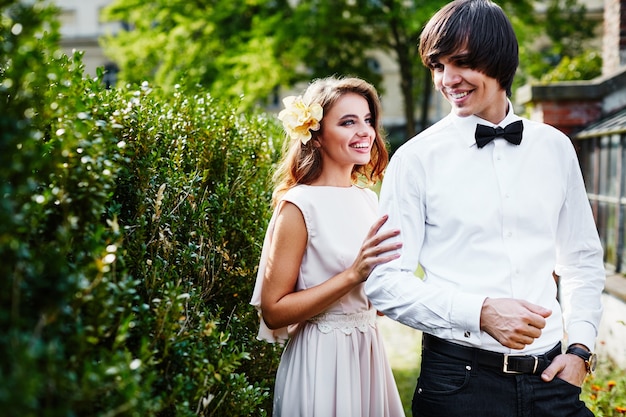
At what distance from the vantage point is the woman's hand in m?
2.43

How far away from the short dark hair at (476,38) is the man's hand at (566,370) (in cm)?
103

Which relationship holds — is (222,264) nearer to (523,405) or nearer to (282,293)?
(282,293)

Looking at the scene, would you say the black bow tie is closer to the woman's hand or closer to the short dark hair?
the short dark hair

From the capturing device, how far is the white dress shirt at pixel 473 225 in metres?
2.34

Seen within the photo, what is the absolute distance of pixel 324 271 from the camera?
2945mm

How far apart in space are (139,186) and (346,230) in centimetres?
99

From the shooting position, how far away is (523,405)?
234 centimetres

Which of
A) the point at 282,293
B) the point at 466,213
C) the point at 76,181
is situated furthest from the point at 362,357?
the point at 76,181

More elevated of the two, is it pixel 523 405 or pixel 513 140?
pixel 513 140

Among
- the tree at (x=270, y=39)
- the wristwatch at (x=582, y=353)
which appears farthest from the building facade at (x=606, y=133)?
the tree at (x=270, y=39)

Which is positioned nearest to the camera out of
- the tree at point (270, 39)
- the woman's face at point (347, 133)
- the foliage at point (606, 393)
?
the woman's face at point (347, 133)

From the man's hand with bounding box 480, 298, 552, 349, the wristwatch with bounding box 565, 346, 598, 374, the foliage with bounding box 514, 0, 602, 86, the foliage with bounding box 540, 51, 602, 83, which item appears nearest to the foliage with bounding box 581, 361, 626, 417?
the wristwatch with bounding box 565, 346, 598, 374

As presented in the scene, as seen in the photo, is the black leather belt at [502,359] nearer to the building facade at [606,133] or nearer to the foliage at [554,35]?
the building facade at [606,133]

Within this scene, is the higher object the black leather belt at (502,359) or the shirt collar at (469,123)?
the shirt collar at (469,123)
